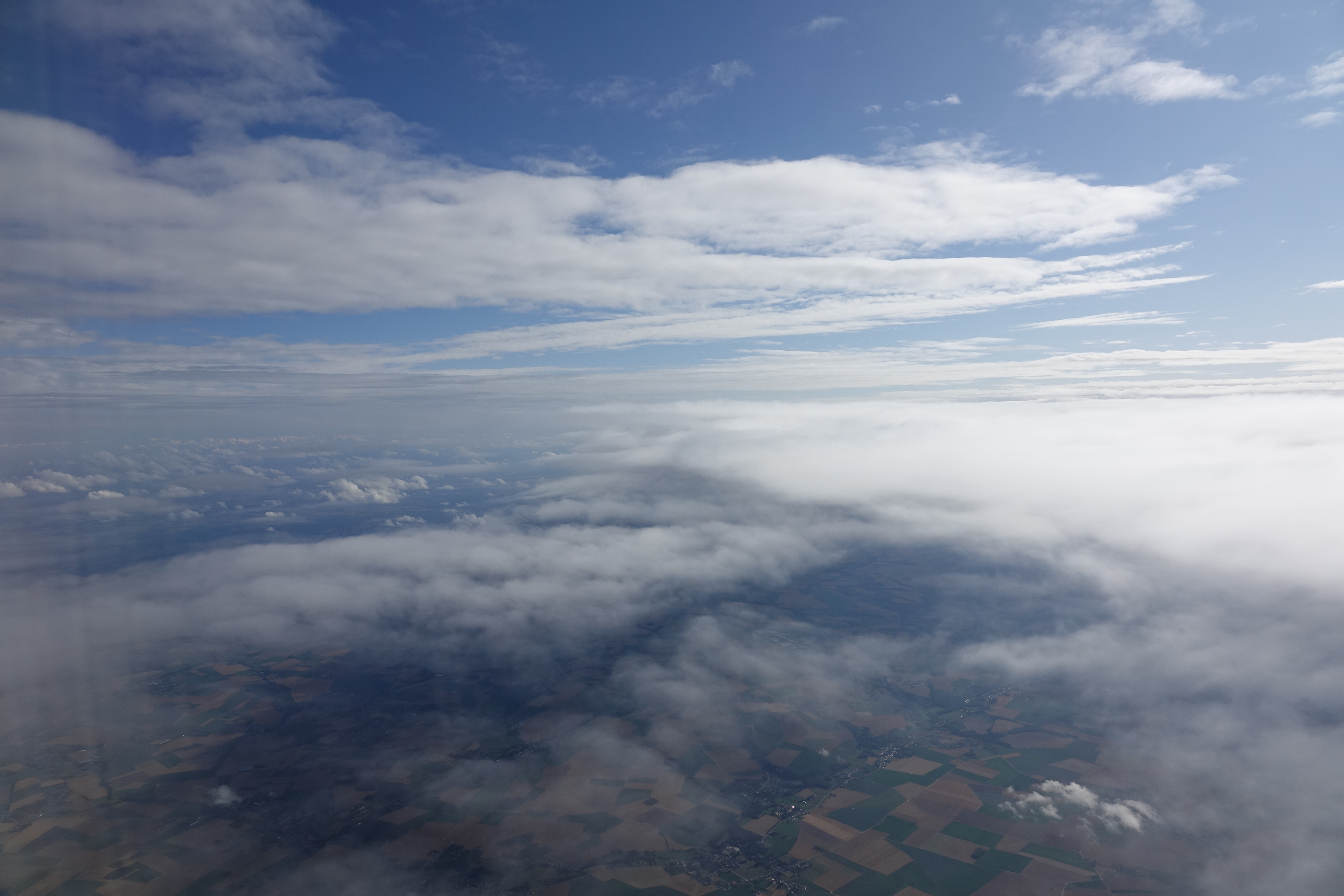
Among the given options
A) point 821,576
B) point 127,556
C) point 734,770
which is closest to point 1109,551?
point 821,576

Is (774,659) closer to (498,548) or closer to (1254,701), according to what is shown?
(1254,701)

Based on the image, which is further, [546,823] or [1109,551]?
[1109,551]

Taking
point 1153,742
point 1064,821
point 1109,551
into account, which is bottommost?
point 1109,551

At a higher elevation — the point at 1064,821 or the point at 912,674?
the point at 1064,821

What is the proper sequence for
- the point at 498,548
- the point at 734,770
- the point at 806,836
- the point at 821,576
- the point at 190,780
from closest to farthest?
the point at 806,836
the point at 190,780
the point at 734,770
the point at 821,576
the point at 498,548

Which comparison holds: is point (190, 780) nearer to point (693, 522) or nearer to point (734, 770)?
point (734, 770)

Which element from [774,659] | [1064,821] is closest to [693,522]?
[774,659]

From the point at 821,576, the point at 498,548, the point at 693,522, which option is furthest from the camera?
the point at 693,522
